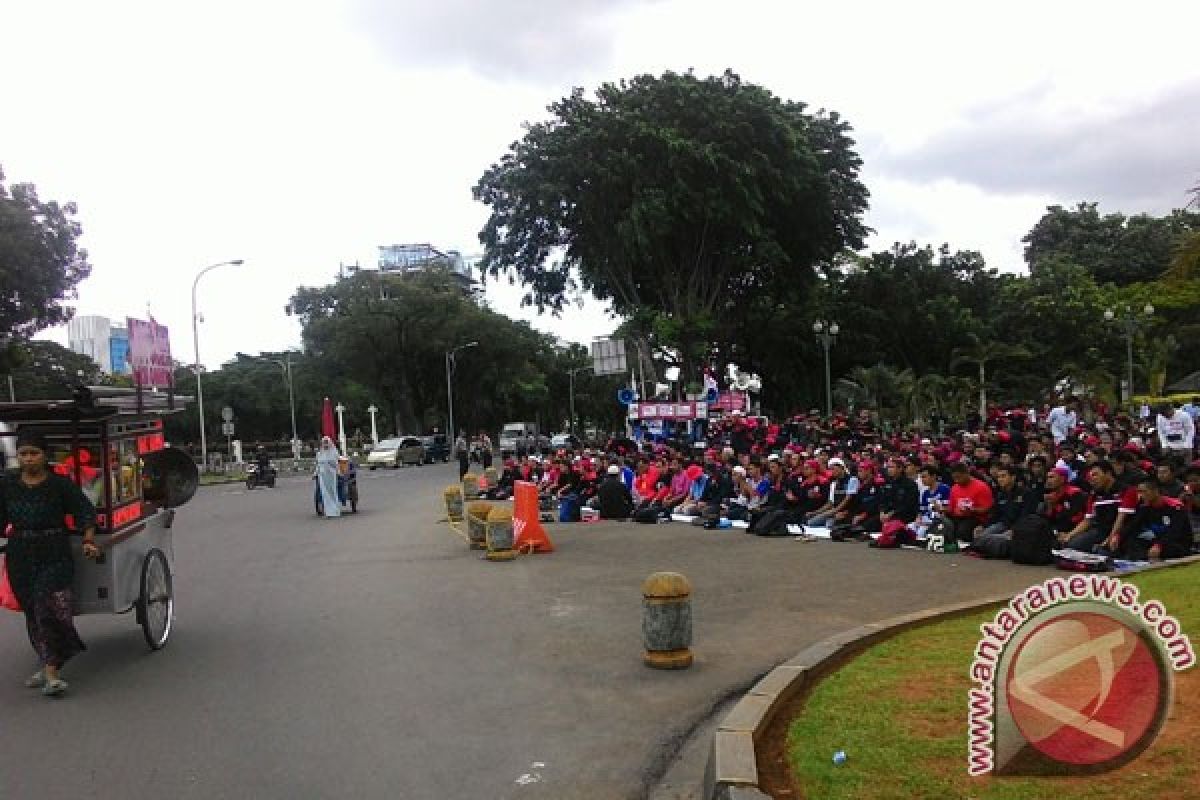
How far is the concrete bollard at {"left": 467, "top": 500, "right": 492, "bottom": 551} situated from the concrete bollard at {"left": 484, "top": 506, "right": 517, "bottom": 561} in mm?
949

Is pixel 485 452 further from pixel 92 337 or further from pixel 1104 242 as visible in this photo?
pixel 92 337

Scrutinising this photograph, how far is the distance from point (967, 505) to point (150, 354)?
9494mm

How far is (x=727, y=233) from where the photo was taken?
3731 centimetres

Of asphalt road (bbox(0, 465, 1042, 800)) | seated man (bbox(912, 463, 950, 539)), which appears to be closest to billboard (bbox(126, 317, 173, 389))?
asphalt road (bbox(0, 465, 1042, 800))

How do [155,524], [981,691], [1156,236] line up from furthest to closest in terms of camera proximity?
[1156,236] → [155,524] → [981,691]

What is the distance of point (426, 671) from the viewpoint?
7254mm

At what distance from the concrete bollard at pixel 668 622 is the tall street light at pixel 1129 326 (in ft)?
105

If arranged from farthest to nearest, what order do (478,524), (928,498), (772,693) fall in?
(478,524) → (928,498) → (772,693)

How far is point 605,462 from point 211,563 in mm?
9299

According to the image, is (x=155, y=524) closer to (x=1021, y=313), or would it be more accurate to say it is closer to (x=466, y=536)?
(x=466, y=536)

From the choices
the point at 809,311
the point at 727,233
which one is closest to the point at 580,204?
the point at 727,233

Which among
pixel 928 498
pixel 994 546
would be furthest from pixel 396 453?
pixel 994 546

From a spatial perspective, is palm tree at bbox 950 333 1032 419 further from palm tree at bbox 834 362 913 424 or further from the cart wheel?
the cart wheel

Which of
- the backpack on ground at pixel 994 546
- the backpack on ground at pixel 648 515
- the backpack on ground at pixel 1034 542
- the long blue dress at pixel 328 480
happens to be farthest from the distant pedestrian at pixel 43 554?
the long blue dress at pixel 328 480
